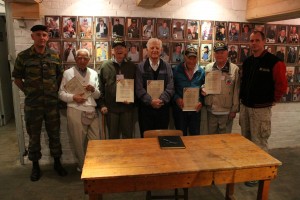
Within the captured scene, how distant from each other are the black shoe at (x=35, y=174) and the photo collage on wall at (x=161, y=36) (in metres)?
1.37

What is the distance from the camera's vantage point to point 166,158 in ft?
6.23

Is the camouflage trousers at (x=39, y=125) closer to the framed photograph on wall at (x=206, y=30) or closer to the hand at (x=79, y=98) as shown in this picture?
the hand at (x=79, y=98)

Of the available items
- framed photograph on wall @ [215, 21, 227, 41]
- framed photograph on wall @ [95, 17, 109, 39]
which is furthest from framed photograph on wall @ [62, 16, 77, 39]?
framed photograph on wall @ [215, 21, 227, 41]

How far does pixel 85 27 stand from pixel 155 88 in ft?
3.96

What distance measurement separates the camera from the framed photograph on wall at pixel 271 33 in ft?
12.0

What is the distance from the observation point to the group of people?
2.82 meters

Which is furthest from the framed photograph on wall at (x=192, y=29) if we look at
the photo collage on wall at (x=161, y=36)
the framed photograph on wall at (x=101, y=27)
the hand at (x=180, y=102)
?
the framed photograph on wall at (x=101, y=27)

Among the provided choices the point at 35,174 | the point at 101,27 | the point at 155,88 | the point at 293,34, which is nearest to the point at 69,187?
the point at 35,174

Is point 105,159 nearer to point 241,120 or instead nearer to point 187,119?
point 187,119

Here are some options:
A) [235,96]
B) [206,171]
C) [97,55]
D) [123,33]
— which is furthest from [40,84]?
[235,96]

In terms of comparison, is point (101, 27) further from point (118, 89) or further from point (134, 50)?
point (118, 89)

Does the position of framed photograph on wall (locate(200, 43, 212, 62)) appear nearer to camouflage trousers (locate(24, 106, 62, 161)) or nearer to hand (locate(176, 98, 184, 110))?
hand (locate(176, 98, 184, 110))

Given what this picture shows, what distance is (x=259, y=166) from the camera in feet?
5.98

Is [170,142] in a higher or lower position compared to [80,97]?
lower
